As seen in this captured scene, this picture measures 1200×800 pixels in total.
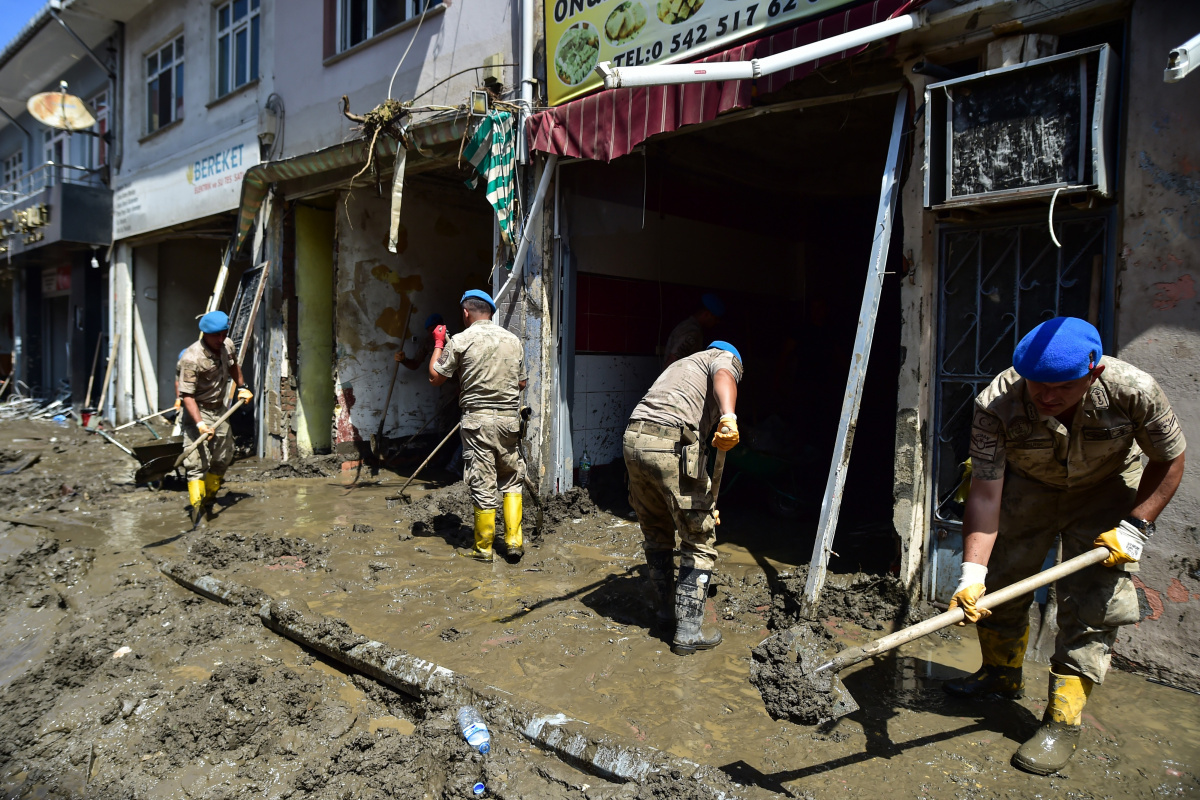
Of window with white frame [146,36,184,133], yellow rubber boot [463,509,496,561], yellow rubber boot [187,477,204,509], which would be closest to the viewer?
yellow rubber boot [463,509,496,561]

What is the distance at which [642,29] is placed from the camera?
551cm

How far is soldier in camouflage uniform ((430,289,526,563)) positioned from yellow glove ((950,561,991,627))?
321 centimetres

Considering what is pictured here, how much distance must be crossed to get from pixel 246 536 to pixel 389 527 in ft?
3.67

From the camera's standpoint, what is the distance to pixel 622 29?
18.6ft

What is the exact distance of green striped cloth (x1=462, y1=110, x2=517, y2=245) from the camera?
637cm

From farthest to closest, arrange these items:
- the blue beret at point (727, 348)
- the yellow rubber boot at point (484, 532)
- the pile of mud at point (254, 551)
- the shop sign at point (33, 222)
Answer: the shop sign at point (33, 222) < the yellow rubber boot at point (484, 532) < the pile of mud at point (254, 551) < the blue beret at point (727, 348)

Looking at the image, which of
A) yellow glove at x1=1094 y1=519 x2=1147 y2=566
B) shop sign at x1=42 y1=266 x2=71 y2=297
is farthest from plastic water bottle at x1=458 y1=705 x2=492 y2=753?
shop sign at x1=42 y1=266 x2=71 y2=297

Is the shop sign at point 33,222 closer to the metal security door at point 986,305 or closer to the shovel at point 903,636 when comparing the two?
the metal security door at point 986,305

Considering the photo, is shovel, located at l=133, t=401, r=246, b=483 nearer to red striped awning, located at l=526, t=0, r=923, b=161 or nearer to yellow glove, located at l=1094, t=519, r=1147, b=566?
red striped awning, located at l=526, t=0, r=923, b=161

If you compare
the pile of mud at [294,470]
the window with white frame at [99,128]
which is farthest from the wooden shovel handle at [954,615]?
the window with white frame at [99,128]

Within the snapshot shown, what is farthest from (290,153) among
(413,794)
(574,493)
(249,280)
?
(413,794)

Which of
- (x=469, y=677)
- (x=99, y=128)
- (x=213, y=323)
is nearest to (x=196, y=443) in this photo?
(x=213, y=323)

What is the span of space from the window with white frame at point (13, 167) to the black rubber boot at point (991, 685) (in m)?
24.1

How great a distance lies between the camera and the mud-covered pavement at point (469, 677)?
8.70 feet
